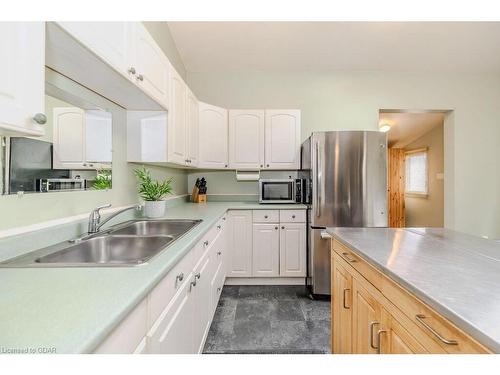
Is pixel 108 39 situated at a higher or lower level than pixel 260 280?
higher

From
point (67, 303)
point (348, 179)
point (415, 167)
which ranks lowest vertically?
point (67, 303)

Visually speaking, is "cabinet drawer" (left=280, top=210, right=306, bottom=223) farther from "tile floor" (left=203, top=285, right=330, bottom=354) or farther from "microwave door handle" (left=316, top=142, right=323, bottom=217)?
"tile floor" (left=203, top=285, right=330, bottom=354)

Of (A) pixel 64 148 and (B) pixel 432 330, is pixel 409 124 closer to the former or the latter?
(B) pixel 432 330

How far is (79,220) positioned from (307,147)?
2.21m

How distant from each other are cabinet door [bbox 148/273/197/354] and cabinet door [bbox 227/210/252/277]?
4.70 ft

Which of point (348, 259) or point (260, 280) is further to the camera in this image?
point (260, 280)

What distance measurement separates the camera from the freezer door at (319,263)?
8.35 ft

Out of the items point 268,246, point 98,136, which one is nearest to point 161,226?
point 98,136

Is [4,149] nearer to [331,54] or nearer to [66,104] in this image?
[66,104]

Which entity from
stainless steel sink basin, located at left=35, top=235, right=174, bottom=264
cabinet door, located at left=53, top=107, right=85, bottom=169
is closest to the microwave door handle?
stainless steel sink basin, located at left=35, top=235, right=174, bottom=264

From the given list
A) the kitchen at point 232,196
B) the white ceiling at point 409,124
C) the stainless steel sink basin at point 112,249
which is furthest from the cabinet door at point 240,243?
the white ceiling at point 409,124

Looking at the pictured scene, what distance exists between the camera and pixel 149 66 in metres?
1.52

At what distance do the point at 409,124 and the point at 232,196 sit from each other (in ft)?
12.6

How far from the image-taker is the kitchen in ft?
2.34
